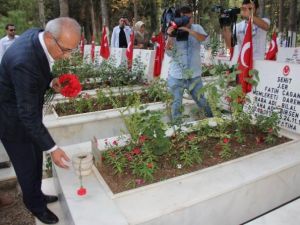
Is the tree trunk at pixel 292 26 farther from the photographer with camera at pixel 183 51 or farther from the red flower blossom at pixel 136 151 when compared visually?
the red flower blossom at pixel 136 151

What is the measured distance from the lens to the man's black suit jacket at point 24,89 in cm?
225

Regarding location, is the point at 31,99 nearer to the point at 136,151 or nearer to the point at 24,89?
the point at 24,89

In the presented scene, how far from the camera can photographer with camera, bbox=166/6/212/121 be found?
4492 millimetres

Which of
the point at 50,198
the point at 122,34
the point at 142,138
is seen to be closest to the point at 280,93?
the point at 142,138

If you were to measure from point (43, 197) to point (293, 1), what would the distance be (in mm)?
13180

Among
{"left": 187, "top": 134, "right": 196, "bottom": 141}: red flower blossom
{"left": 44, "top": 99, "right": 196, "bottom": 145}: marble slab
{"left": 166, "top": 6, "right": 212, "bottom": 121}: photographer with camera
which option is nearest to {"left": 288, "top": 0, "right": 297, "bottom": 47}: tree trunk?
{"left": 166, "top": 6, "right": 212, "bottom": 121}: photographer with camera

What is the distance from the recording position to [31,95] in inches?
89.3

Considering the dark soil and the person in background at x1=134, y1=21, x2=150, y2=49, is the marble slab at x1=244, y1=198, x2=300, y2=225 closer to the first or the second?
the dark soil

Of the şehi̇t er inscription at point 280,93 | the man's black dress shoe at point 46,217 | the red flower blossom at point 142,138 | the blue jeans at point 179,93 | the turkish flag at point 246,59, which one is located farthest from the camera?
the blue jeans at point 179,93

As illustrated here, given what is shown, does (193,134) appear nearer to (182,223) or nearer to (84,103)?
(182,223)

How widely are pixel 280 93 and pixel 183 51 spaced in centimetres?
149

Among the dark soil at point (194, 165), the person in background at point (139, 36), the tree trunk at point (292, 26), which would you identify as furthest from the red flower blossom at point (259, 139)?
the tree trunk at point (292, 26)

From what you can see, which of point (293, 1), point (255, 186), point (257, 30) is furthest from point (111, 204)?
point (293, 1)

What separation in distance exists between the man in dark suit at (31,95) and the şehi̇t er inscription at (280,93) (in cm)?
250
